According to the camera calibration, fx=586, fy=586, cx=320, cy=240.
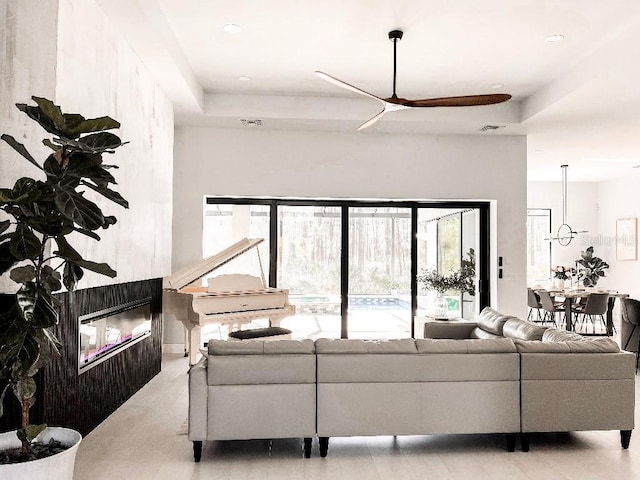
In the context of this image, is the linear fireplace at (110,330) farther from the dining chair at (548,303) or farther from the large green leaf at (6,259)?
the dining chair at (548,303)

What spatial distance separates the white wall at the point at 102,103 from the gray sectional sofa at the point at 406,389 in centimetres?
135

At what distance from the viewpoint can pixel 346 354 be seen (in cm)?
371

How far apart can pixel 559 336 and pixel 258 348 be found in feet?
6.95

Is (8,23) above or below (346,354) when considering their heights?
above

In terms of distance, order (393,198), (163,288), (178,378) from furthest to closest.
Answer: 1. (393,198)
2. (163,288)
3. (178,378)

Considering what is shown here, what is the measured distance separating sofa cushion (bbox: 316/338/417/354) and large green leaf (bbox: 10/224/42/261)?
5.86 feet

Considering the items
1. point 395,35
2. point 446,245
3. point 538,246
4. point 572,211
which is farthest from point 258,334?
point 572,211

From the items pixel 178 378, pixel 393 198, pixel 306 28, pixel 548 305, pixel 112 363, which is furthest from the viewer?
pixel 548 305

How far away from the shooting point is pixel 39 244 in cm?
267

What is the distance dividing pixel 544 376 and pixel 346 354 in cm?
130

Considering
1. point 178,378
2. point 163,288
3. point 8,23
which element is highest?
point 8,23

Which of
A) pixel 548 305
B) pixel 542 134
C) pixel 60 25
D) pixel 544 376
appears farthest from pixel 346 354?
pixel 548 305

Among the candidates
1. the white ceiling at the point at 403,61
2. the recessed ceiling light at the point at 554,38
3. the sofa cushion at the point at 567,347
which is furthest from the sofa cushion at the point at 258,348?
the recessed ceiling light at the point at 554,38

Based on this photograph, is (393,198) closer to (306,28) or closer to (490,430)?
(306,28)
